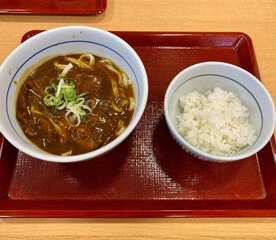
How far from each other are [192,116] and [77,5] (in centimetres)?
76

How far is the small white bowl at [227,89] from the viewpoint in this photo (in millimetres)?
1183

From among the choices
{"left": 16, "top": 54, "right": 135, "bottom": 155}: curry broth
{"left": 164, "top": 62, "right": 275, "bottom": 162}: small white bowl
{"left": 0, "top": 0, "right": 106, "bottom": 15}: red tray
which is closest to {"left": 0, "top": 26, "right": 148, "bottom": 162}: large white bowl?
{"left": 16, "top": 54, "right": 135, "bottom": 155}: curry broth

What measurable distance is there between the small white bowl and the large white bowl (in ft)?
0.45

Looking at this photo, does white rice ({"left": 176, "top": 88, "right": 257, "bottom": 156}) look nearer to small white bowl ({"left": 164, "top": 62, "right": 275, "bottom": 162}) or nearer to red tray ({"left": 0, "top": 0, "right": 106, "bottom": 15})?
small white bowl ({"left": 164, "top": 62, "right": 275, "bottom": 162})

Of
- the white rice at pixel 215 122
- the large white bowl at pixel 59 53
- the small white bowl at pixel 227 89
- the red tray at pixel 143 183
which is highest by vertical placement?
the large white bowl at pixel 59 53

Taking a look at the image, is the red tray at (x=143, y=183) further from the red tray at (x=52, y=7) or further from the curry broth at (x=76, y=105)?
the red tray at (x=52, y=7)

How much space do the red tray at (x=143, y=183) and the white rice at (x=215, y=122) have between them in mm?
71

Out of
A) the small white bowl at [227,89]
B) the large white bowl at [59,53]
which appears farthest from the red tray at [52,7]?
the small white bowl at [227,89]

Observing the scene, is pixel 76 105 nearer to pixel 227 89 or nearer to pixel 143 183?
pixel 143 183

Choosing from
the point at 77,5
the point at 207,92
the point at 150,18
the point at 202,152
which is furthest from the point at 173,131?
the point at 77,5

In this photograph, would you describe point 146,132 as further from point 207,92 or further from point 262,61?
point 262,61

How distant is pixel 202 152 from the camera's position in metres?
1.13

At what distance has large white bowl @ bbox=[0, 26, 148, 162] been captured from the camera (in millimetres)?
1114

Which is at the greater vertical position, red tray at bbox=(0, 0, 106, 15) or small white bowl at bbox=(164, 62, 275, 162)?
red tray at bbox=(0, 0, 106, 15)
